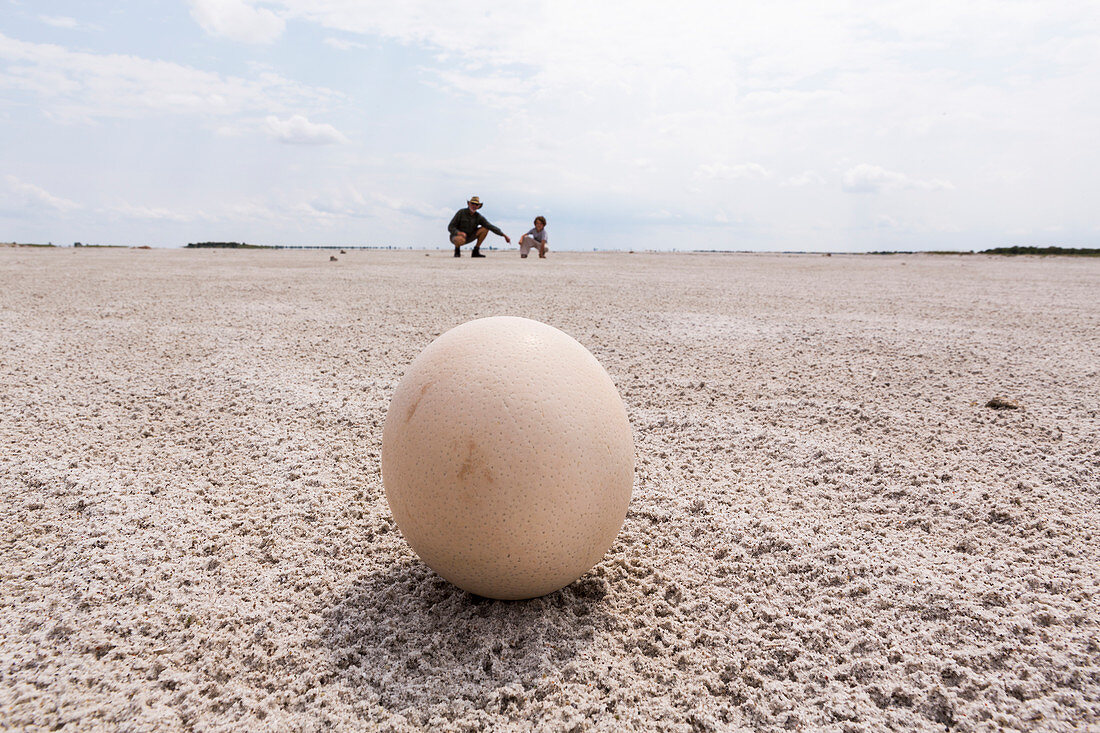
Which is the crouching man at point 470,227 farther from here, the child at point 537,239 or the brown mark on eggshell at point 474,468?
the brown mark on eggshell at point 474,468

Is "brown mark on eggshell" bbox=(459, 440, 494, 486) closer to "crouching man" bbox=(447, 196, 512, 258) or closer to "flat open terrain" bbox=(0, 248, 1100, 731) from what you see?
"flat open terrain" bbox=(0, 248, 1100, 731)

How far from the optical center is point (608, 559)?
3.01 metres

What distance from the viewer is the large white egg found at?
7.68ft

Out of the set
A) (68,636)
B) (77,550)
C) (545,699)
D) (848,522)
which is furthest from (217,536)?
(848,522)

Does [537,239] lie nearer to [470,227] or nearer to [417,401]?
[470,227]

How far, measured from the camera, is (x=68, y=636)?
237 cm

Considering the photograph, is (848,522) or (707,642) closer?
(707,642)

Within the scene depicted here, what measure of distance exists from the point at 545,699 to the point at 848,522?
1936 millimetres

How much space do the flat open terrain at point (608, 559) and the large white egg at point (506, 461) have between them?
30cm

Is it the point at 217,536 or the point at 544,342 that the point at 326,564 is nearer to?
the point at 217,536

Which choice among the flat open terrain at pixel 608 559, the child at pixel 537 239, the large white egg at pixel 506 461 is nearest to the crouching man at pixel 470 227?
the child at pixel 537 239

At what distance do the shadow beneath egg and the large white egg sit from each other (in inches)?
4.8

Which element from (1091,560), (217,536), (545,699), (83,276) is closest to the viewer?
(545,699)

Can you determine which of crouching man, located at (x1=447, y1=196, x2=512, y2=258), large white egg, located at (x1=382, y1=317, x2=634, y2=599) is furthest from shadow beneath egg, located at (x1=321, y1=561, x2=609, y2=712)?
crouching man, located at (x1=447, y1=196, x2=512, y2=258)
